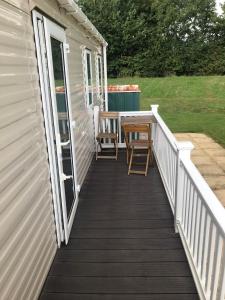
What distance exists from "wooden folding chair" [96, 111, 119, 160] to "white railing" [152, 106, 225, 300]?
269 cm

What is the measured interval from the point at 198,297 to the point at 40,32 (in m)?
2.63

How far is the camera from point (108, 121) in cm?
675

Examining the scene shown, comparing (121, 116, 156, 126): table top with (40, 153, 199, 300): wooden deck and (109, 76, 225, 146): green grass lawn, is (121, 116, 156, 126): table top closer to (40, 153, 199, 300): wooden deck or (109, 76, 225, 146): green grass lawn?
(40, 153, 199, 300): wooden deck

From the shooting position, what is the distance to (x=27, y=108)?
2.34 metres

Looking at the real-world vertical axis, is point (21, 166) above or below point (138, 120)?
above

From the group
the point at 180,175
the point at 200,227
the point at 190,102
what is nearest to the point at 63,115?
the point at 180,175

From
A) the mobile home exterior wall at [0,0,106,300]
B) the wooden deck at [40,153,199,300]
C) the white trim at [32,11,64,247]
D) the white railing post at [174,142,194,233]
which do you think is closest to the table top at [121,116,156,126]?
the wooden deck at [40,153,199,300]

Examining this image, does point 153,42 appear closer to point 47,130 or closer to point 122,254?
point 47,130

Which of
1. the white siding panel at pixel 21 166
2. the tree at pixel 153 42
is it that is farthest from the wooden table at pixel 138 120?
the tree at pixel 153 42

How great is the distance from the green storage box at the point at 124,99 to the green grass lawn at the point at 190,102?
2.03m

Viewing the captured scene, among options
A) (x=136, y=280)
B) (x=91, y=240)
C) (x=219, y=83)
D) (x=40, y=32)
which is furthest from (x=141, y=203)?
(x=219, y=83)

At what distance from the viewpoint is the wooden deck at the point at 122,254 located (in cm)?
256

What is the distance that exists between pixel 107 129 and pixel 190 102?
29.8 ft

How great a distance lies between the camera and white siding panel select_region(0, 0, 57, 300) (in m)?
1.89
